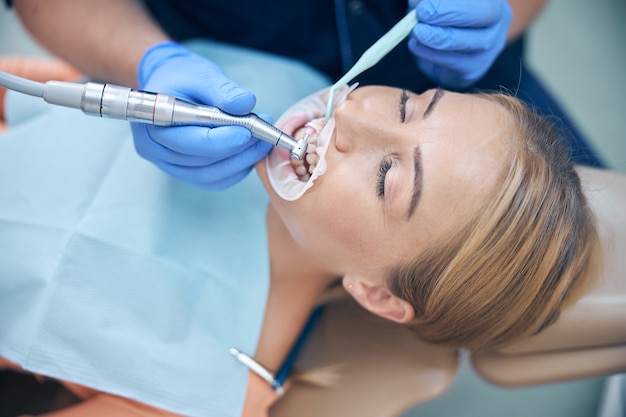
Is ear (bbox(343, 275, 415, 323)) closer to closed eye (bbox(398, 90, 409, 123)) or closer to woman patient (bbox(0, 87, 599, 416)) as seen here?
woman patient (bbox(0, 87, 599, 416))

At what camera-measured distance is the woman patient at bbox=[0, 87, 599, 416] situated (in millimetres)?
908

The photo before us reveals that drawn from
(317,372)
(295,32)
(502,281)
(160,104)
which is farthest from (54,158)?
(502,281)

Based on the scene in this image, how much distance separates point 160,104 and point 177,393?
0.58m

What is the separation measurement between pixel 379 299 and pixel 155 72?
0.61 metres

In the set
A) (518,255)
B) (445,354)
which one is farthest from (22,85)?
(445,354)

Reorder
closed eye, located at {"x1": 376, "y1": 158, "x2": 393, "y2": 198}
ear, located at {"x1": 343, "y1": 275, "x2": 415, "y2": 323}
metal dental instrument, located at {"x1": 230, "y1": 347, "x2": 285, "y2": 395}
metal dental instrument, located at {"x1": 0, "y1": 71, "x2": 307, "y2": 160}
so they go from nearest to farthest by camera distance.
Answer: metal dental instrument, located at {"x1": 0, "y1": 71, "x2": 307, "y2": 160}, closed eye, located at {"x1": 376, "y1": 158, "x2": 393, "y2": 198}, ear, located at {"x1": 343, "y1": 275, "x2": 415, "y2": 323}, metal dental instrument, located at {"x1": 230, "y1": 347, "x2": 285, "y2": 395}

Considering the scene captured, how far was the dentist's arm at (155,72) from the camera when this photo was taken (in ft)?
3.07

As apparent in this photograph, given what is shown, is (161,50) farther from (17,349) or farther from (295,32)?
(17,349)

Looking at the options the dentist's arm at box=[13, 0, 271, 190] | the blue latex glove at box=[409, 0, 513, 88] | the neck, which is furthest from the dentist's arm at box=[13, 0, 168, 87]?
the blue latex glove at box=[409, 0, 513, 88]

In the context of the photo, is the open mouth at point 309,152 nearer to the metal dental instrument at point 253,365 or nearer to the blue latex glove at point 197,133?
the blue latex glove at point 197,133

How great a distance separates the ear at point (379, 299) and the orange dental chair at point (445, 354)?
0.20 m

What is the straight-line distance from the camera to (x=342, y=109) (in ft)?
3.09

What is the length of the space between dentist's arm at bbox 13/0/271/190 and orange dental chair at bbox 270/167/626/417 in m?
0.46

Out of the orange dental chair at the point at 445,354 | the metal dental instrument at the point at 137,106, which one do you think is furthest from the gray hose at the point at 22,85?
the orange dental chair at the point at 445,354
